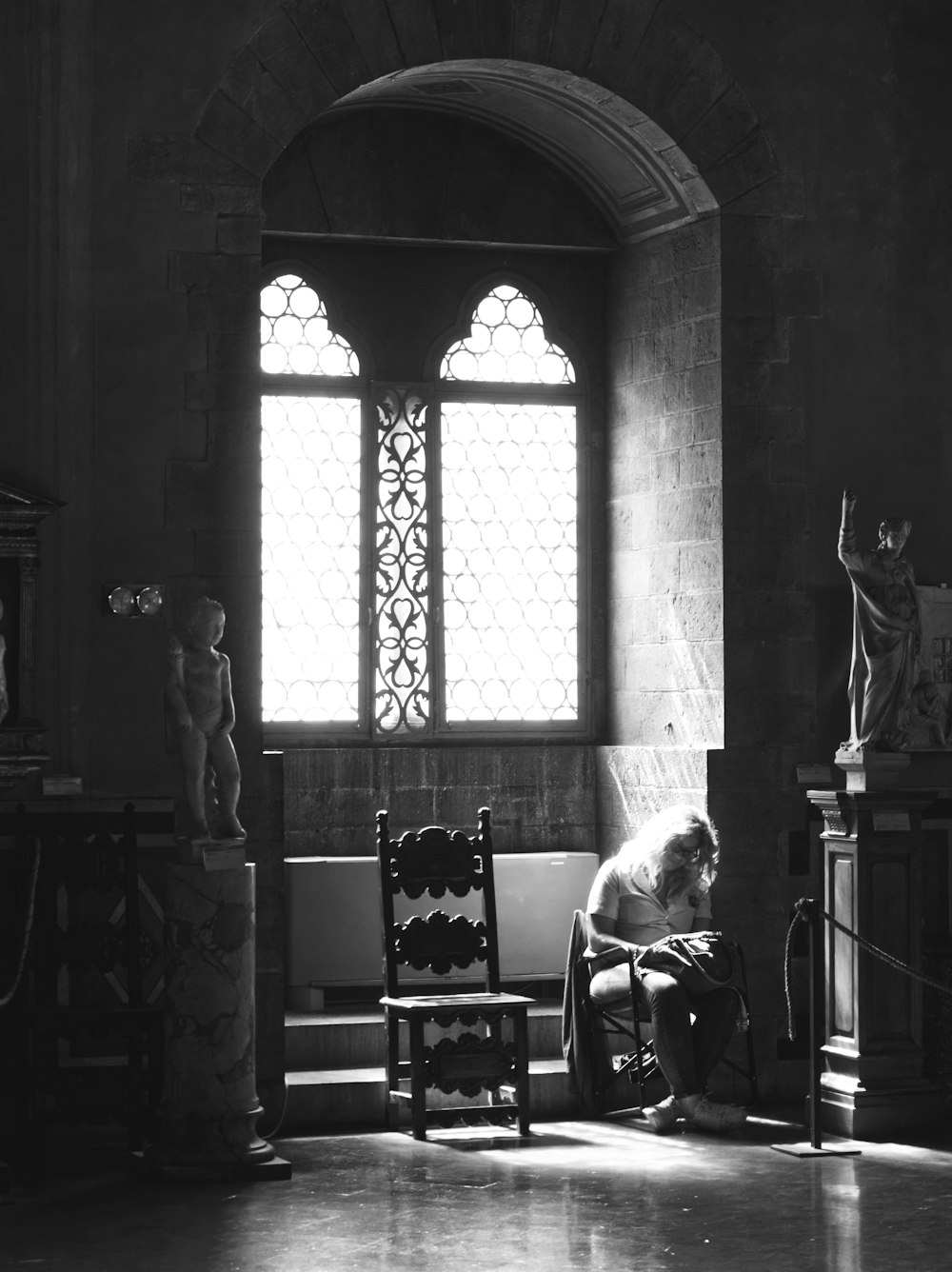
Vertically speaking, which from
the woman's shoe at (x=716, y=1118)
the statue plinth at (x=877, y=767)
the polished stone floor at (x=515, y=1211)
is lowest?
the polished stone floor at (x=515, y=1211)

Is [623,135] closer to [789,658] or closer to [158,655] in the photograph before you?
[789,658]

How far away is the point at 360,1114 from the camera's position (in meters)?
7.91

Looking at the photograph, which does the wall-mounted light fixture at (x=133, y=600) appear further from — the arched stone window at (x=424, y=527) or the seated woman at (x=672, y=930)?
the seated woman at (x=672, y=930)

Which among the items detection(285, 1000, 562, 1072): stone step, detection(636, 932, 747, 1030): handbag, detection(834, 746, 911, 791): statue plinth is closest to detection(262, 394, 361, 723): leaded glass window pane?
detection(285, 1000, 562, 1072): stone step

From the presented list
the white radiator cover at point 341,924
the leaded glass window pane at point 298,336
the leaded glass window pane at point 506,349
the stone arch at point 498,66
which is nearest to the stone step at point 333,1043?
the white radiator cover at point 341,924

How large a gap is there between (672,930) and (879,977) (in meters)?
0.78

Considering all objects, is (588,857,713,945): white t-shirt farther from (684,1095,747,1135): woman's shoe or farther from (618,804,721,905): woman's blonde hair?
(684,1095,747,1135): woman's shoe

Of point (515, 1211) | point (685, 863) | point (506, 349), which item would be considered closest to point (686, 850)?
point (685, 863)

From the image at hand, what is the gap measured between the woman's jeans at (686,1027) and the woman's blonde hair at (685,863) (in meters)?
0.37

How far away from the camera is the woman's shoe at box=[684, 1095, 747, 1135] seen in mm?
7676

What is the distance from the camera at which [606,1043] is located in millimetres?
8102

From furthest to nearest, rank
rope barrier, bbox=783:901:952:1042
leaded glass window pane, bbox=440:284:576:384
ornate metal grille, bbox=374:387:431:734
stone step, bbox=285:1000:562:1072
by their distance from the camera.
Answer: leaded glass window pane, bbox=440:284:576:384, ornate metal grille, bbox=374:387:431:734, stone step, bbox=285:1000:562:1072, rope barrier, bbox=783:901:952:1042

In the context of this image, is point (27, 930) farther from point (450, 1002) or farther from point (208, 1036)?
point (450, 1002)

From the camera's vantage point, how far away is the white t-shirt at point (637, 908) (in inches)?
A: 314
